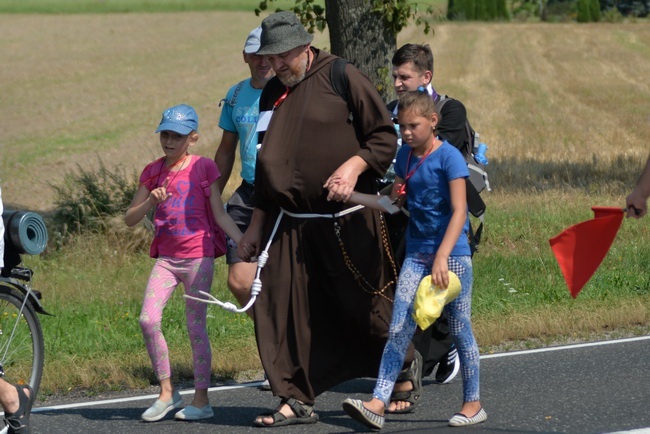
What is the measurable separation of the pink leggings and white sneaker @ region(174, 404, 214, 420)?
118mm

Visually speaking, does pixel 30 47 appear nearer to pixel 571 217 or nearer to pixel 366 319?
pixel 571 217

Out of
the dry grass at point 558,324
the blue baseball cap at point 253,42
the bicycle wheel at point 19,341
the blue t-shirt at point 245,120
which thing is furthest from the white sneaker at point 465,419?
the blue baseball cap at point 253,42

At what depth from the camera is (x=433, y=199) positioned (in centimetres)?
590

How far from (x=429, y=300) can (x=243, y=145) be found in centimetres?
188

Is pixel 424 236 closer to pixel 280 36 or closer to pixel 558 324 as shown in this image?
pixel 280 36

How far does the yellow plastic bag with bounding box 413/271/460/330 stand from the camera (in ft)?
18.7

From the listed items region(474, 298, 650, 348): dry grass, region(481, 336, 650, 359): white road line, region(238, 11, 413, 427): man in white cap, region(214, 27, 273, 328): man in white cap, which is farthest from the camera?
region(474, 298, 650, 348): dry grass

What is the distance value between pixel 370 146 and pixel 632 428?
6.05 ft

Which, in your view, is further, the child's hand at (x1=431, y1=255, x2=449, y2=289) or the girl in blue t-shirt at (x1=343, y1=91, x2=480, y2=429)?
the girl in blue t-shirt at (x1=343, y1=91, x2=480, y2=429)

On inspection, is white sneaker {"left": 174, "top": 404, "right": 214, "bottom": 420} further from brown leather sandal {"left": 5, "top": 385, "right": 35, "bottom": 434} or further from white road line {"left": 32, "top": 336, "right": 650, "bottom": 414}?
brown leather sandal {"left": 5, "top": 385, "right": 35, "bottom": 434}

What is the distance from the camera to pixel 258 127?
21.2 feet

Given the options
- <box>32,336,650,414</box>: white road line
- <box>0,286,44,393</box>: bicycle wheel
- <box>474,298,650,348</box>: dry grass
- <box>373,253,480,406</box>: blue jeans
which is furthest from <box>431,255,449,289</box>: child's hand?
<box>474,298,650,348</box>: dry grass

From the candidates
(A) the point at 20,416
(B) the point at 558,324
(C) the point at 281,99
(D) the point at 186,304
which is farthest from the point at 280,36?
(B) the point at 558,324

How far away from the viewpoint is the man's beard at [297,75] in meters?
6.10
